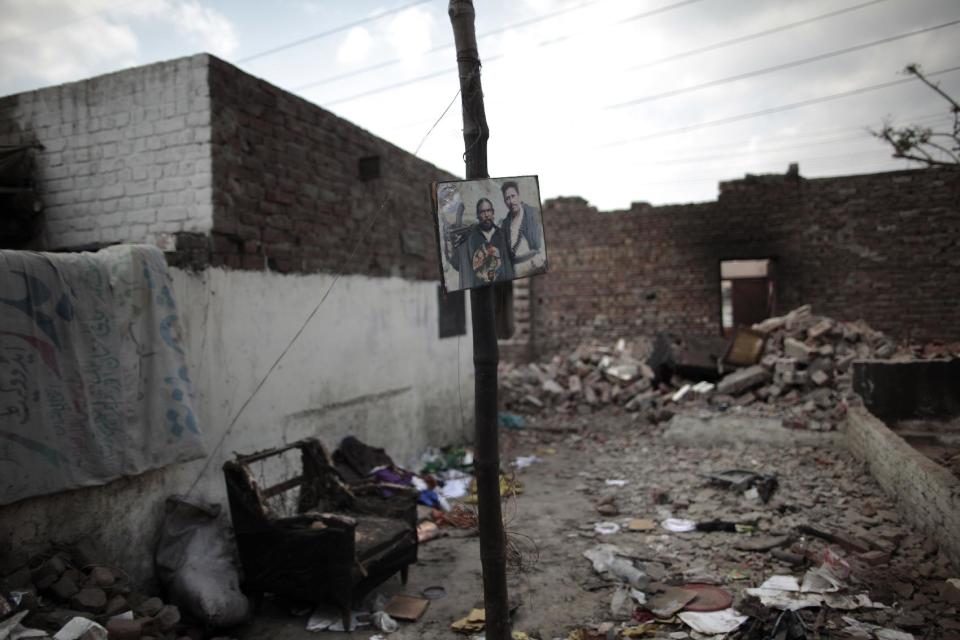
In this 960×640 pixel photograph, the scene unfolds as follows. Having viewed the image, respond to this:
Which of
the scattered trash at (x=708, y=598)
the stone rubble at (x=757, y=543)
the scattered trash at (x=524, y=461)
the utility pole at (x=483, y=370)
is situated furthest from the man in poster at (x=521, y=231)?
the scattered trash at (x=524, y=461)

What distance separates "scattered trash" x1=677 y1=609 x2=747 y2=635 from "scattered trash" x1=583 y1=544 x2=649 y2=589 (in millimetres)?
515

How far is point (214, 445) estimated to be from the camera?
15.8 ft

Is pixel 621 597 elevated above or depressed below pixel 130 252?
below

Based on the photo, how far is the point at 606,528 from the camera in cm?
567

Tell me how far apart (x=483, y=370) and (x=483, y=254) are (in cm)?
58

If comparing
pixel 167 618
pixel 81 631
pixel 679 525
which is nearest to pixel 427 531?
pixel 679 525

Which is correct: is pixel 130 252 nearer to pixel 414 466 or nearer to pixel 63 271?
pixel 63 271

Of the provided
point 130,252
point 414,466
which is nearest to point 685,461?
point 414,466

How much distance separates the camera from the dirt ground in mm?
3877

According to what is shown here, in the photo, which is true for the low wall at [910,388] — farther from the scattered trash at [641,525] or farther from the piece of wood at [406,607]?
the piece of wood at [406,607]

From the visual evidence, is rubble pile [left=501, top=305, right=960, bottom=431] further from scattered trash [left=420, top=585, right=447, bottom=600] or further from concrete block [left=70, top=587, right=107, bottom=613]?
concrete block [left=70, top=587, right=107, bottom=613]

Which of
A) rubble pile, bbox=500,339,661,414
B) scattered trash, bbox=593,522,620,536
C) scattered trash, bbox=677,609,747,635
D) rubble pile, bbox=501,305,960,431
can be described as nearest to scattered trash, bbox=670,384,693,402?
rubble pile, bbox=501,305,960,431

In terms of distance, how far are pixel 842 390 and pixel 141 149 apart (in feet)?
31.3

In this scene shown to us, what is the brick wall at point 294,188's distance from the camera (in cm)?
495
